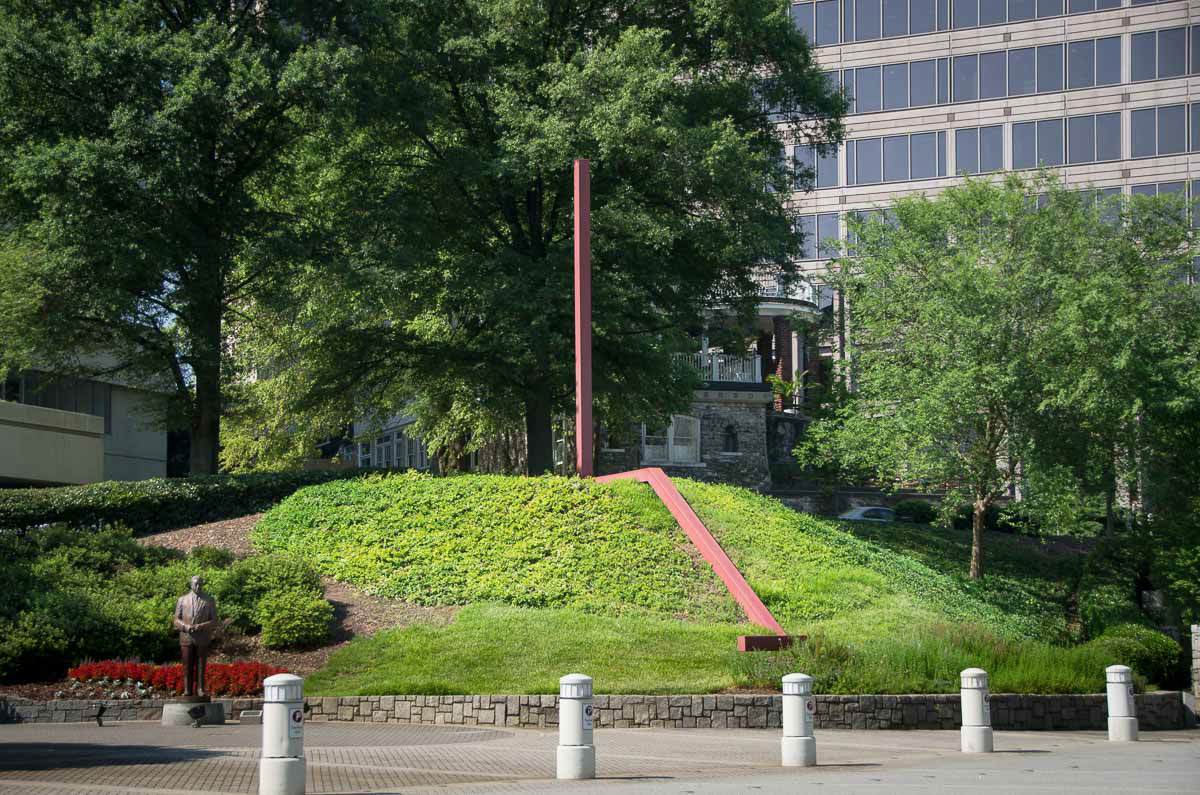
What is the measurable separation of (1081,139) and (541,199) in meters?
32.2

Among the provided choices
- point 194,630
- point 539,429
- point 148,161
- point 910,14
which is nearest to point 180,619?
point 194,630

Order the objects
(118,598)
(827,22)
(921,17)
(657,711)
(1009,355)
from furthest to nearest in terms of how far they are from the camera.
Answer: (827,22) → (921,17) → (1009,355) → (118,598) → (657,711)

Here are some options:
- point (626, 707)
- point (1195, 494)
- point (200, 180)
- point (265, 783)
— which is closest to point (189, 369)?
point (200, 180)

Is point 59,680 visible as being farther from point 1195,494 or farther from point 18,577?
point 1195,494

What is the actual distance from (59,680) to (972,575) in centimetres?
2056

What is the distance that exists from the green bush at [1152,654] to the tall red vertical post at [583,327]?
10276mm

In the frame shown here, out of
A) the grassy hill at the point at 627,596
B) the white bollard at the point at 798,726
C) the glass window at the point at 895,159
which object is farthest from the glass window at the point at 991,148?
the white bollard at the point at 798,726

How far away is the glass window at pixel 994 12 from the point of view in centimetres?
5856

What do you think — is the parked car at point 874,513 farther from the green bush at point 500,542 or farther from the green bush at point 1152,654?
the green bush at point 500,542

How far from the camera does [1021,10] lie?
192 feet

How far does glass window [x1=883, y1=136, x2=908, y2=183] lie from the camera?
60.2 metres

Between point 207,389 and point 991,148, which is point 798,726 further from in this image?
point 991,148

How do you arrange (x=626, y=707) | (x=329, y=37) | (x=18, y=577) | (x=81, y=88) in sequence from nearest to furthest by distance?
(x=626, y=707), (x=18, y=577), (x=81, y=88), (x=329, y=37)

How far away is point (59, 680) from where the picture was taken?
18.6m
